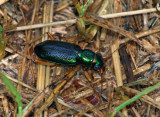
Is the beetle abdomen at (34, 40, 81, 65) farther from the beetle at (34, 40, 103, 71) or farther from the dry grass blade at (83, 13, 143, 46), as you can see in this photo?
the dry grass blade at (83, 13, 143, 46)

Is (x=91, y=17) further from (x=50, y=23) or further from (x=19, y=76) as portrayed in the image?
(x=19, y=76)

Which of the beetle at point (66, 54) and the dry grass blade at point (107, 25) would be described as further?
the beetle at point (66, 54)

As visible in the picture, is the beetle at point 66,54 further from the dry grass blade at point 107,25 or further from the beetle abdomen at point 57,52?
the dry grass blade at point 107,25

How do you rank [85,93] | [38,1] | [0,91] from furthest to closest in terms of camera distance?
1. [38,1]
2. [85,93]
3. [0,91]

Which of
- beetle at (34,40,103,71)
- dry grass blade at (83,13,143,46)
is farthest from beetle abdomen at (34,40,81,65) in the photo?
dry grass blade at (83,13,143,46)

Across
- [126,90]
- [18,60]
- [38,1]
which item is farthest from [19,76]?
[126,90]

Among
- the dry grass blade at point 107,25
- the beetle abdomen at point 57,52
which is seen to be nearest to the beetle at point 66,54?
the beetle abdomen at point 57,52

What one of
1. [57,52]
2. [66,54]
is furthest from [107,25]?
[57,52]

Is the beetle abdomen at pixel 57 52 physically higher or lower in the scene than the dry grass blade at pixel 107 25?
lower
